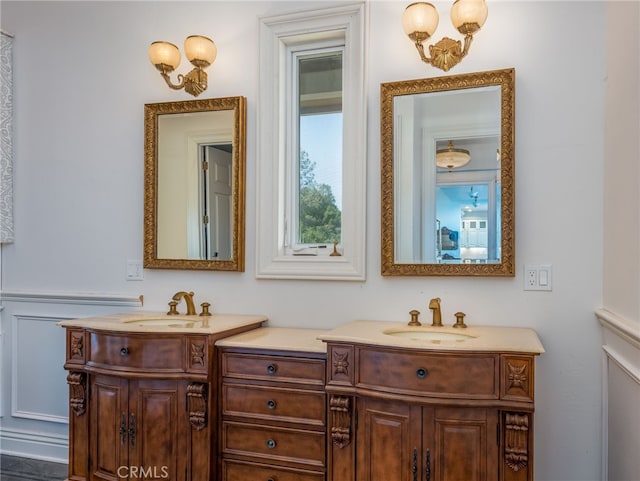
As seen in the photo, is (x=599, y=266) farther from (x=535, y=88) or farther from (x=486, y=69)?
(x=486, y=69)

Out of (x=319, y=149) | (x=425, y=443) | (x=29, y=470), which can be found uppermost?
(x=319, y=149)

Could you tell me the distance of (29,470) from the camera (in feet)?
8.63

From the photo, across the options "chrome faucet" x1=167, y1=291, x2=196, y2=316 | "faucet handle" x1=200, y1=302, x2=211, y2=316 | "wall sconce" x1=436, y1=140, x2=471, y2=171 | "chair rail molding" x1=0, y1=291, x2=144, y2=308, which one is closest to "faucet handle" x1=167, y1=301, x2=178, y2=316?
"chrome faucet" x1=167, y1=291, x2=196, y2=316

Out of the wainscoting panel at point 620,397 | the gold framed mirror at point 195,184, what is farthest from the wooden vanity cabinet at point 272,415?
the wainscoting panel at point 620,397

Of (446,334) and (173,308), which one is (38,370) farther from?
(446,334)

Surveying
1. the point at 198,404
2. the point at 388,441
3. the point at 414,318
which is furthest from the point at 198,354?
the point at 414,318

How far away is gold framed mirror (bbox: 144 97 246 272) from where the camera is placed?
8.01 ft

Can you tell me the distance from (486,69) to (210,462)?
2014 mm

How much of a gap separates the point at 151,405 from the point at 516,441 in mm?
1405

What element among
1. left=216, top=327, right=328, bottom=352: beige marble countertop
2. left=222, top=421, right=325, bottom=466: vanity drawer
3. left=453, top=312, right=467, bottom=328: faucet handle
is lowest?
left=222, top=421, right=325, bottom=466: vanity drawer

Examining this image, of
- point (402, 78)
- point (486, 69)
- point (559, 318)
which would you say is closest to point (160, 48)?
point (402, 78)

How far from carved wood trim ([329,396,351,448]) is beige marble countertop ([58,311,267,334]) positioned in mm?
572

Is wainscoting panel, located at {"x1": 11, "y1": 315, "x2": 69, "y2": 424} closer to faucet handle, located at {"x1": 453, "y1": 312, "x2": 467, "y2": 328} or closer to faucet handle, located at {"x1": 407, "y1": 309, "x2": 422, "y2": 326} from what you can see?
faucet handle, located at {"x1": 407, "y1": 309, "x2": 422, "y2": 326}

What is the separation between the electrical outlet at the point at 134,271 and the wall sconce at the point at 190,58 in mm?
947
